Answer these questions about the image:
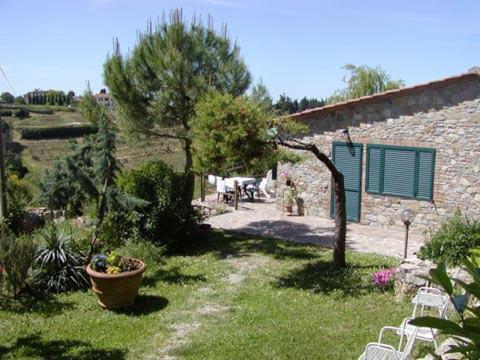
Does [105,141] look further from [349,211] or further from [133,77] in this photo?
[349,211]

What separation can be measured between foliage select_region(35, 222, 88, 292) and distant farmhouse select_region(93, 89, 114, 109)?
522cm

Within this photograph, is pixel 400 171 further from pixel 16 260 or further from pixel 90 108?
pixel 16 260

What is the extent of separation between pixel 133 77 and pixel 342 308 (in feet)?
28.3

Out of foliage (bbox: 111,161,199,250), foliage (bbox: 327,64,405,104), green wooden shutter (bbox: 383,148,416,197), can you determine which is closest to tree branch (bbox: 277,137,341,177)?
foliage (bbox: 111,161,199,250)

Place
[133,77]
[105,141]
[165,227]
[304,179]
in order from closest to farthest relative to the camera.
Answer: [105,141] → [165,227] → [133,77] → [304,179]

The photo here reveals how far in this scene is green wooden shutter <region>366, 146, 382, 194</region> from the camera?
1313 cm

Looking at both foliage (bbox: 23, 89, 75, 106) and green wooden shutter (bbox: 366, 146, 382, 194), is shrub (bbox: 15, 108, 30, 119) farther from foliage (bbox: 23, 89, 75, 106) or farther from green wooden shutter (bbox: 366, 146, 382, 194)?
green wooden shutter (bbox: 366, 146, 382, 194)

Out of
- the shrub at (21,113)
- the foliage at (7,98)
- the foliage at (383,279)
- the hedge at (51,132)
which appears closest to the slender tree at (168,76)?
the foliage at (383,279)

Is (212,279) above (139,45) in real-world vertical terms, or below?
below

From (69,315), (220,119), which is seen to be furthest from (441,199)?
(69,315)

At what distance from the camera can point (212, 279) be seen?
9.73 m

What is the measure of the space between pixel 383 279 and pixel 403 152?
4857 millimetres

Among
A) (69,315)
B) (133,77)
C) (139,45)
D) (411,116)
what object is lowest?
(69,315)

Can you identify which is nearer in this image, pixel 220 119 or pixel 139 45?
pixel 220 119
